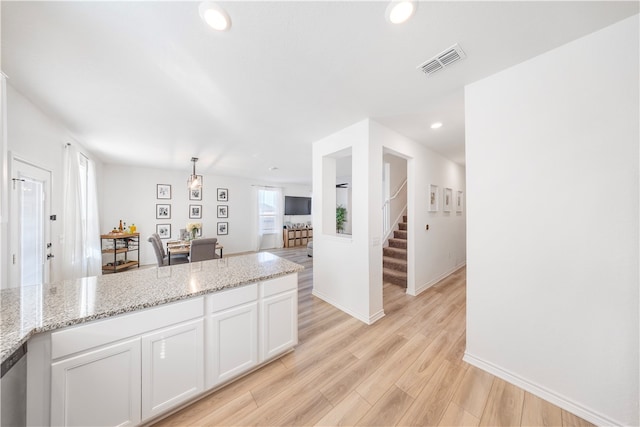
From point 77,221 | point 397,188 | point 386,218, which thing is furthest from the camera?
point 397,188

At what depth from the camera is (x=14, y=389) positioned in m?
0.98

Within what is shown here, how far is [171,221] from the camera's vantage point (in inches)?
226

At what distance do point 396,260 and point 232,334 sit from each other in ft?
11.1

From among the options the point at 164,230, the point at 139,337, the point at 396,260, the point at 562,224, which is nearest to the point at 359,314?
the point at 396,260

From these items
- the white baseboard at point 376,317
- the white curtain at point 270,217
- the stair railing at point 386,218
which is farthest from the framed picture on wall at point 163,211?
the white baseboard at point 376,317

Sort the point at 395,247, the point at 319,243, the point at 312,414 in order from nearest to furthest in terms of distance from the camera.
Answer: the point at 312,414, the point at 319,243, the point at 395,247

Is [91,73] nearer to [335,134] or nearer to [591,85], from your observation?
[335,134]

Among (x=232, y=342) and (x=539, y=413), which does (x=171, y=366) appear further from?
(x=539, y=413)

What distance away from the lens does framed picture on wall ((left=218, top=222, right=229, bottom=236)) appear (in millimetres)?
6505

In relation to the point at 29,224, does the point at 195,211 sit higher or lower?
higher

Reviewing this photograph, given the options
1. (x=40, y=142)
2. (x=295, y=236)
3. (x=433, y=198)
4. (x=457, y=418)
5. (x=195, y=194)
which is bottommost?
(x=457, y=418)

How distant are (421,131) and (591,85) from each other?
1.68 m

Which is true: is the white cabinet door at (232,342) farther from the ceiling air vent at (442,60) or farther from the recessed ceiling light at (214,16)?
the ceiling air vent at (442,60)

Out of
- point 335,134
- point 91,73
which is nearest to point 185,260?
point 91,73
